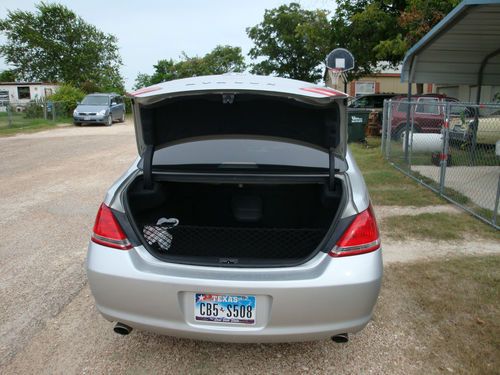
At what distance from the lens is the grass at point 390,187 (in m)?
6.54

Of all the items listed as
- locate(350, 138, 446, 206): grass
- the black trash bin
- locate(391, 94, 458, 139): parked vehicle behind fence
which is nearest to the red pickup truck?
locate(391, 94, 458, 139): parked vehicle behind fence

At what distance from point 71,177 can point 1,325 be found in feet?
19.2

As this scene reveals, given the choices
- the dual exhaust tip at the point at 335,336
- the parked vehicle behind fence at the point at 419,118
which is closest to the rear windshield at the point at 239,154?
the dual exhaust tip at the point at 335,336

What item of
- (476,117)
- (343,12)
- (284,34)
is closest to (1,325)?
(476,117)

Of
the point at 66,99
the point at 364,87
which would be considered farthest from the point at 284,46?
the point at 66,99

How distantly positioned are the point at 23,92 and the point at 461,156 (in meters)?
37.9

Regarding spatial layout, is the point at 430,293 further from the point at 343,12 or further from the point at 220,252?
the point at 343,12

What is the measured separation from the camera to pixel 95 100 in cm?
2245

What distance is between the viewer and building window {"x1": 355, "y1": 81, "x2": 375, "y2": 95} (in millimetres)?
32969

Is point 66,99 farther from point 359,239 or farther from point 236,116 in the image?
point 359,239

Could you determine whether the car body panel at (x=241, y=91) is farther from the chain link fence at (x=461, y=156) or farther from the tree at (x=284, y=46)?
the tree at (x=284, y=46)

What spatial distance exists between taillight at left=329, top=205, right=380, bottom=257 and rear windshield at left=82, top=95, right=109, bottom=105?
22.0m

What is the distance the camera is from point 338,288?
7.27ft

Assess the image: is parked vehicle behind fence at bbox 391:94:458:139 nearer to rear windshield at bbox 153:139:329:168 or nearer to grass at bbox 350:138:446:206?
grass at bbox 350:138:446:206
